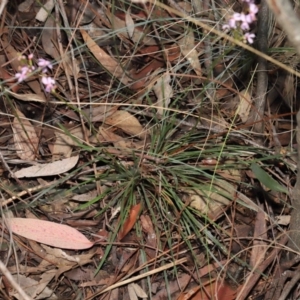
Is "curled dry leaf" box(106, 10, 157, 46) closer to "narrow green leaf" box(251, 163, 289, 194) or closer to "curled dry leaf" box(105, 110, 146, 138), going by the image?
"curled dry leaf" box(105, 110, 146, 138)

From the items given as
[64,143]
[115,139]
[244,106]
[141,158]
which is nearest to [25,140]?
[64,143]

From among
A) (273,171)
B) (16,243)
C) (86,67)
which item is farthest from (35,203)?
(273,171)

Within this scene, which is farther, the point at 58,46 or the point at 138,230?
A: the point at 58,46

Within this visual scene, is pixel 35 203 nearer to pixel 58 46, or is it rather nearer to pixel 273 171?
pixel 58 46

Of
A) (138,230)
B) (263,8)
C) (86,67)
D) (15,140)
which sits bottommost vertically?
(138,230)

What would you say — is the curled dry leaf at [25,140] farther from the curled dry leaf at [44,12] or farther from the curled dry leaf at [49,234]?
the curled dry leaf at [44,12]

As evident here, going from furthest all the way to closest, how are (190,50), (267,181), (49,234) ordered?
(190,50)
(49,234)
(267,181)

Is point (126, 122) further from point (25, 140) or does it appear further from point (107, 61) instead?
point (25, 140)
